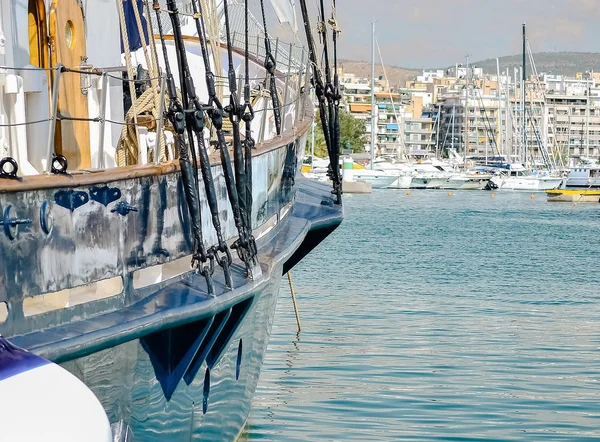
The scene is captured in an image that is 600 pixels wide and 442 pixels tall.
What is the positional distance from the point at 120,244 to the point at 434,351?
1205cm

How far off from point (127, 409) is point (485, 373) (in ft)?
34.4

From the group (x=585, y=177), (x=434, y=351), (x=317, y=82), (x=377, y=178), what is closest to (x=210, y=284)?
(x=317, y=82)

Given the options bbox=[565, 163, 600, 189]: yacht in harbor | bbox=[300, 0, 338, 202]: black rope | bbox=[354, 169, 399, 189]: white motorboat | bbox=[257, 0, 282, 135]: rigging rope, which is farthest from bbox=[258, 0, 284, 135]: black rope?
bbox=[354, 169, 399, 189]: white motorboat

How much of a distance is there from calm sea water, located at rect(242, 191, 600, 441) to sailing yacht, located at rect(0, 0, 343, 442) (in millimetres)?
3604

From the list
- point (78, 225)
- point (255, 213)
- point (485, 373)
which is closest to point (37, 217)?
point (78, 225)

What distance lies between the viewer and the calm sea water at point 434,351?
12859mm

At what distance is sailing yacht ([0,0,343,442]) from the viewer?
486 cm

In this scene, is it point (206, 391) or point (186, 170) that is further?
point (206, 391)

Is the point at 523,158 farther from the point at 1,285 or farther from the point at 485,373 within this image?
the point at 1,285

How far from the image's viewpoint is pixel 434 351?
17.3 metres

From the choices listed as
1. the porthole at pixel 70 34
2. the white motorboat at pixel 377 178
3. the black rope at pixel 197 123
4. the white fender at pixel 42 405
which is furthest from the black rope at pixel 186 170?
the white motorboat at pixel 377 178

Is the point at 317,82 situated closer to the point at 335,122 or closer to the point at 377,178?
the point at 335,122

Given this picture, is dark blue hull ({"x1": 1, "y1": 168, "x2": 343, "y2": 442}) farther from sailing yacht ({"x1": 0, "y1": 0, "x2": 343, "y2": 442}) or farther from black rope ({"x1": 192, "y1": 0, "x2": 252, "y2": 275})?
black rope ({"x1": 192, "y1": 0, "x2": 252, "y2": 275})

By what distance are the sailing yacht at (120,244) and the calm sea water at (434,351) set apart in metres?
3.60
